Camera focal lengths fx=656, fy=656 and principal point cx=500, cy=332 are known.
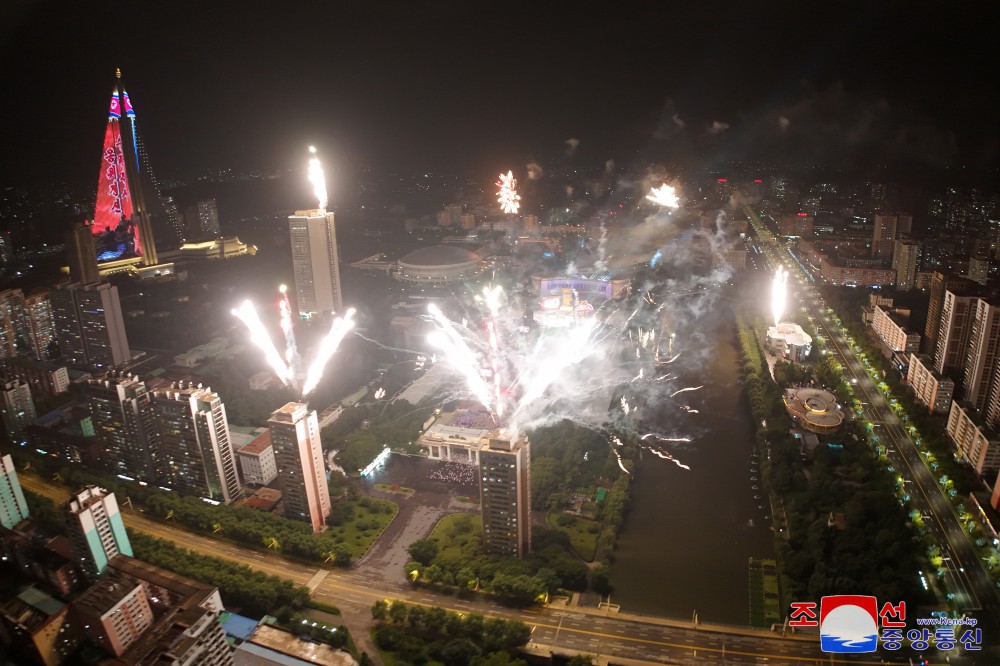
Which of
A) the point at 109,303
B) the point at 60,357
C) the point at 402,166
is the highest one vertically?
the point at 402,166

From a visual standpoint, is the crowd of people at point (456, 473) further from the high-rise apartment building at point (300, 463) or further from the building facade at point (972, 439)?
the building facade at point (972, 439)

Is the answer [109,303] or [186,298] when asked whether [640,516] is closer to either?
[109,303]

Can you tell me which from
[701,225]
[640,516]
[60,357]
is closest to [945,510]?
[640,516]

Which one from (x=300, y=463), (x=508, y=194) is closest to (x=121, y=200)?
(x=508, y=194)

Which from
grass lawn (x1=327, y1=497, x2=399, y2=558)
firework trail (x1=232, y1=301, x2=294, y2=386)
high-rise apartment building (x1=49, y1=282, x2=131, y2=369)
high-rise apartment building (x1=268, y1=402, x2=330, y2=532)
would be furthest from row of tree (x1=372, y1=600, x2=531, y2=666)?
high-rise apartment building (x1=49, y1=282, x2=131, y2=369)

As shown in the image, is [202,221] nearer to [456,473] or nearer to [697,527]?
[456,473]
